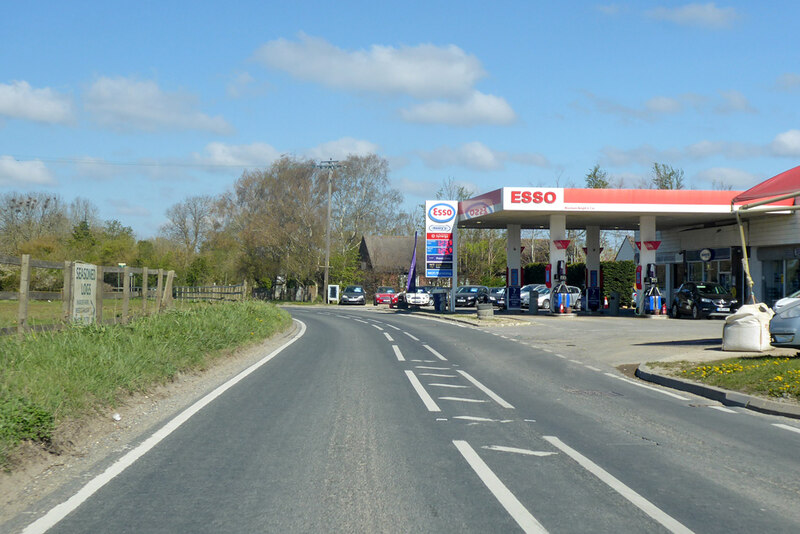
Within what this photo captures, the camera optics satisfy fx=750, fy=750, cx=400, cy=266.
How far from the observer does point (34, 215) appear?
6350 centimetres

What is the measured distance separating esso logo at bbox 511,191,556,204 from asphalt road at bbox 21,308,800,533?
25069mm

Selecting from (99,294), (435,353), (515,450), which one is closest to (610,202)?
(435,353)

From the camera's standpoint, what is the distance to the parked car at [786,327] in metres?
13.9

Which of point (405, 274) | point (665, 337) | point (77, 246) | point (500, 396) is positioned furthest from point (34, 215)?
point (500, 396)

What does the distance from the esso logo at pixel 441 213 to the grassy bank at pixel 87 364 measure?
25523 millimetres

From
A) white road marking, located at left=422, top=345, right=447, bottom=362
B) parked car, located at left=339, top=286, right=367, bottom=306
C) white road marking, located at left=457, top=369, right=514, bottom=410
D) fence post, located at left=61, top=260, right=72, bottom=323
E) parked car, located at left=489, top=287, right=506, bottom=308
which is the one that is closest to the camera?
white road marking, located at left=457, top=369, right=514, bottom=410

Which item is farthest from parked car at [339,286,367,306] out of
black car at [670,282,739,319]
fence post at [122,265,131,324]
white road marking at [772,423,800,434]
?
white road marking at [772,423,800,434]

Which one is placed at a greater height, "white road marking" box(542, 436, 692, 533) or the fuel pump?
the fuel pump

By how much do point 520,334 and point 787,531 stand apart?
21093 millimetres

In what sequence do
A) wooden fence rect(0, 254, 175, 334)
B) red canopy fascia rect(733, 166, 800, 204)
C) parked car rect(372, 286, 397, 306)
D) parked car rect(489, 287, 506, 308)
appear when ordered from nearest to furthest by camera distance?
wooden fence rect(0, 254, 175, 334) < red canopy fascia rect(733, 166, 800, 204) < parked car rect(489, 287, 506, 308) < parked car rect(372, 286, 397, 306)

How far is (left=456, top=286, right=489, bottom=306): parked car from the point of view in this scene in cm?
5281

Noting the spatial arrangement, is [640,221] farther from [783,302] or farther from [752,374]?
[752,374]

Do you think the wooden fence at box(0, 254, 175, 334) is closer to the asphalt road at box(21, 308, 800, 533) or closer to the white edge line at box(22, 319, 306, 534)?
the white edge line at box(22, 319, 306, 534)

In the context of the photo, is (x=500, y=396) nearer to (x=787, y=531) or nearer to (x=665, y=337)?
(x=787, y=531)
